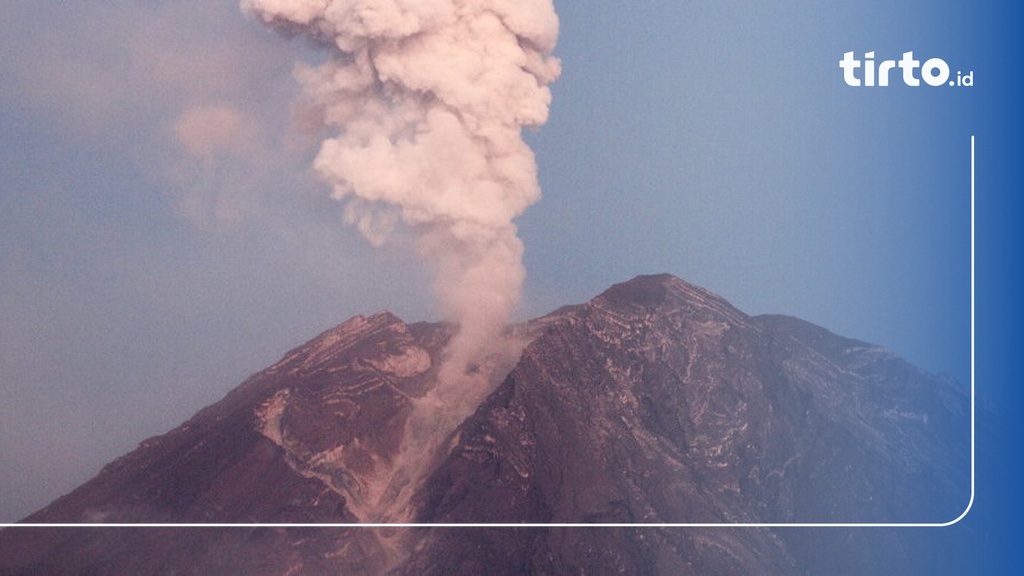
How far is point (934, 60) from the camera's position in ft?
45.0

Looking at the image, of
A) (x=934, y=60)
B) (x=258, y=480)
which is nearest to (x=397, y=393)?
(x=258, y=480)

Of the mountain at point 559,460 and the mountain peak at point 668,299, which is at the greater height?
the mountain peak at point 668,299

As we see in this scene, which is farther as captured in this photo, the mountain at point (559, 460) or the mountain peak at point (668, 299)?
the mountain peak at point (668, 299)

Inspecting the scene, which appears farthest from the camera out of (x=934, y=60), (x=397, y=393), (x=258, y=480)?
(x=397, y=393)

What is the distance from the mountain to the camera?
15469 mm

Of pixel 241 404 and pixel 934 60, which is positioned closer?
pixel 934 60

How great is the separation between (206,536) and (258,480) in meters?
1.58

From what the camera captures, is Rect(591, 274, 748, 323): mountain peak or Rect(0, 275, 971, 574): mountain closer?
Rect(0, 275, 971, 574): mountain

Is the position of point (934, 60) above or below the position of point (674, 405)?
above

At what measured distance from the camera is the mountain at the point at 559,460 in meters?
15.5

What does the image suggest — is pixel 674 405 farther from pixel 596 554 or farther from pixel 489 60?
pixel 489 60

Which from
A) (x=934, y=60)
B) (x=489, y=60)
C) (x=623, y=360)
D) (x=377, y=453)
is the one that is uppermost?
(x=489, y=60)

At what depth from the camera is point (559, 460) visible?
16797 millimetres

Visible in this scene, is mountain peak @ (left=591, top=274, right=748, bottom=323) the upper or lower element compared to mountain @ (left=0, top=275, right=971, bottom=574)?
upper
